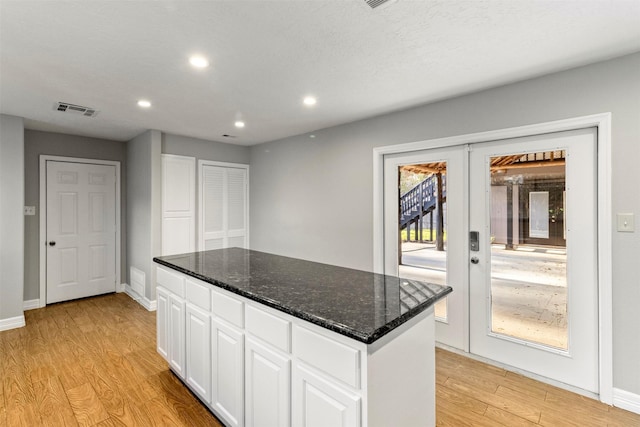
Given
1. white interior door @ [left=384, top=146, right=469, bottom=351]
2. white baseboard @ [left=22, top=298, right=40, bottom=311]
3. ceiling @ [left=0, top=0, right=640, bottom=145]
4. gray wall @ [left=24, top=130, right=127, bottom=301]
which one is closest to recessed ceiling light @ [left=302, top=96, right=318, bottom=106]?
ceiling @ [left=0, top=0, right=640, bottom=145]

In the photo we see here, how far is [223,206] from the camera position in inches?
204

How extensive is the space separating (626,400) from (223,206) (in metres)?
5.04

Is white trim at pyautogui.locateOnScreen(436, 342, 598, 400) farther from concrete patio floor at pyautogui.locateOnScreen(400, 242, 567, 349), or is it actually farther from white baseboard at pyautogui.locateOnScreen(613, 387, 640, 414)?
concrete patio floor at pyautogui.locateOnScreen(400, 242, 567, 349)

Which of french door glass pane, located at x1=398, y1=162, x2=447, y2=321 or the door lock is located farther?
french door glass pane, located at x1=398, y1=162, x2=447, y2=321

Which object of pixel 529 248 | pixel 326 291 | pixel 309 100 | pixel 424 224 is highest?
pixel 309 100

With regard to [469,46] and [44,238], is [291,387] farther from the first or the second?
[44,238]

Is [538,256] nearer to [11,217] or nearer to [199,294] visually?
[199,294]

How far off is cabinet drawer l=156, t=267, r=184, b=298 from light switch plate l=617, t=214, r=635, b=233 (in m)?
3.23

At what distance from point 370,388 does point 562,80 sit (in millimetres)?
2712

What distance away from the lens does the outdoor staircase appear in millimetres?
3201

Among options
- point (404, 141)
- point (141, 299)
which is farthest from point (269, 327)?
point (141, 299)

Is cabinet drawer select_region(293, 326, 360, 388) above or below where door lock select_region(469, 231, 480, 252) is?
below

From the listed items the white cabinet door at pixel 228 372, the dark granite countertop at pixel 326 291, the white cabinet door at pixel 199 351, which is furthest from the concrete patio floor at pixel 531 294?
the white cabinet door at pixel 199 351

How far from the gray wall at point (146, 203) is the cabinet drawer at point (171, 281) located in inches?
68.8
